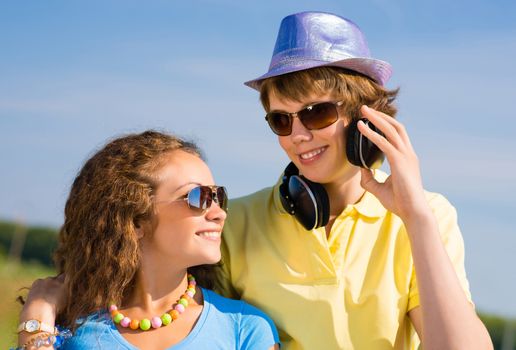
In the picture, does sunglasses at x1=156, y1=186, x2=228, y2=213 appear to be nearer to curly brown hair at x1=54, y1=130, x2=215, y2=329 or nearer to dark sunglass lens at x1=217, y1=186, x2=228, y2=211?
dark sunglass lens at x1=217, y1=186, x2=228, y2=211

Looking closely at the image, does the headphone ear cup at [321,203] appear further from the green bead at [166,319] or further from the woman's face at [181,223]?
the green bead at [166,319]

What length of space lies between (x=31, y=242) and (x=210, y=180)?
23050mm

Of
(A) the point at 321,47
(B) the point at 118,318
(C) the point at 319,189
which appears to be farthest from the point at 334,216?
(B) the point at 118,318

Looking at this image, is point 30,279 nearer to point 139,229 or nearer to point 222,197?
point 139,229

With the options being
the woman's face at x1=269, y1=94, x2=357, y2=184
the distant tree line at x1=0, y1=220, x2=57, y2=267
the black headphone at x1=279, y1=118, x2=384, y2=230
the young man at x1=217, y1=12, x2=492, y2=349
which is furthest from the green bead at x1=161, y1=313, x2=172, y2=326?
the distant tree line at x1=0, y1=220, x2=57, y2=267

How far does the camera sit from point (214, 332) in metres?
4.00

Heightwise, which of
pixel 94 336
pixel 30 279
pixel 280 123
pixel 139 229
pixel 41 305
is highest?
pixel 280 123

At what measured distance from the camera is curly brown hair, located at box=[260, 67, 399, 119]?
13.7 feet

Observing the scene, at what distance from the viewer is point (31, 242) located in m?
25.9

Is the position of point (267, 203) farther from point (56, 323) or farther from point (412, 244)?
point (56, 323)

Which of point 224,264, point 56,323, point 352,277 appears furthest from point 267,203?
point 56,323

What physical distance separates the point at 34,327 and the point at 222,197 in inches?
44.6

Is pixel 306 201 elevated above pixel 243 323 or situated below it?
above

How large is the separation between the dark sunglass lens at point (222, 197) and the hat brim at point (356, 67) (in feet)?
2.21
